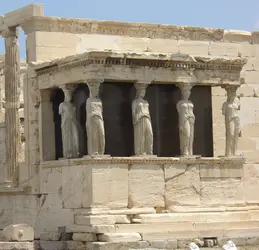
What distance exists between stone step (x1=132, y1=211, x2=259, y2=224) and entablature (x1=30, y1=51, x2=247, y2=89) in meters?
2.60

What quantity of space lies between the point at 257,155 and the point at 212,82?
10.6 ft

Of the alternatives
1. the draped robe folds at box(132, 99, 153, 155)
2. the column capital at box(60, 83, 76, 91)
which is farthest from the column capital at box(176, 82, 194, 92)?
the column capital at box(60, 83, 76, 91)

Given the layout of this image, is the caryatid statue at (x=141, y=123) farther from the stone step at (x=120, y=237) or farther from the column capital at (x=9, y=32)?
the column capital at (x=9, y=32)

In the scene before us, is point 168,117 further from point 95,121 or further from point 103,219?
point 103,219

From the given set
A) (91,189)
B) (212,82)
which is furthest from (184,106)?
(91,189)

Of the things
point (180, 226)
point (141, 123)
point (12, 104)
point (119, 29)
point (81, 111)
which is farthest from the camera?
point (12, 104)

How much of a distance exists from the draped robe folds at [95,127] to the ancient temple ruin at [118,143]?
1.0 inches

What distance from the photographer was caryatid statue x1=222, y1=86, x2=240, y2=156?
2292 cm

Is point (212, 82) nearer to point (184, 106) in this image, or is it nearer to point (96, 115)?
point (184, 106)

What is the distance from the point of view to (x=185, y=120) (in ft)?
73.3

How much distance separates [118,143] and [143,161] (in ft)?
2.52

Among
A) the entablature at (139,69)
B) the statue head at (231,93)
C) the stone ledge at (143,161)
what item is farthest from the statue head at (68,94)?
the statue head at (231,93)

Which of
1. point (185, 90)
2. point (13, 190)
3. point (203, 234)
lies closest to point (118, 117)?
point (185, 90)

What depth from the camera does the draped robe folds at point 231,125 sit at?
A: 902 inches
